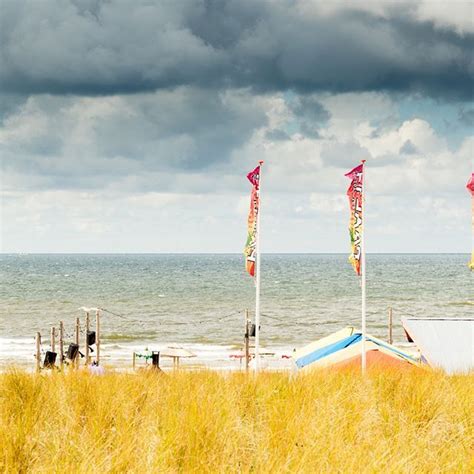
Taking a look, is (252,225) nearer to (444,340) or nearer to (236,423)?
(444,340)

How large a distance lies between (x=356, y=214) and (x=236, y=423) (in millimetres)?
10702

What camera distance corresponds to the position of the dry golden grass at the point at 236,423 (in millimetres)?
5496

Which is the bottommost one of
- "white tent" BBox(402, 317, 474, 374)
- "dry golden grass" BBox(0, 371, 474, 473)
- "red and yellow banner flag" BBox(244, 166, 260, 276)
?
"white tent" BBox(402, 317, 474, 374)

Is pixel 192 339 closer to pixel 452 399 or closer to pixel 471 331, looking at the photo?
pixel 471 331

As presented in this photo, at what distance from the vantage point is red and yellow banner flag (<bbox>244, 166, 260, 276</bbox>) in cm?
1804

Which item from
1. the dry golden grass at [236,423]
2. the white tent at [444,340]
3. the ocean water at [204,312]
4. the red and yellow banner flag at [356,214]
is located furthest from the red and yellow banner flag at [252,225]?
the dry golden grass at [236,423]

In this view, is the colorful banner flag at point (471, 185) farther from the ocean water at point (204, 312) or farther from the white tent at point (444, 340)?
the ocean water at point (204, 312)

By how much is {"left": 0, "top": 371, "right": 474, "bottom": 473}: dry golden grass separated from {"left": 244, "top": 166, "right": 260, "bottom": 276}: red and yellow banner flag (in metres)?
8.66

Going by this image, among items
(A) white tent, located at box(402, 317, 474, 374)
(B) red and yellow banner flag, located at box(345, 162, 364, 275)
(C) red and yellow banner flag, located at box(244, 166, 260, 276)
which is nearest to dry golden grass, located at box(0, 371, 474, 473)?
(B) red and yellow banner flag, located at box(345, 162, 364, 275)

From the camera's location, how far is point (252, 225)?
18.1 metres

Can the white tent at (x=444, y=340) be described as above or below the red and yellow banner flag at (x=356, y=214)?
below

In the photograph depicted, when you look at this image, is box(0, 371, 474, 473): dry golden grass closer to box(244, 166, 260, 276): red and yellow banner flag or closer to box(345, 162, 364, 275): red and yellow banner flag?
box(345, 162, 364, 275): red and yellow banner flag

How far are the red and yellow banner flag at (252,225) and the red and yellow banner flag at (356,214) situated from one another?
2.58 meters

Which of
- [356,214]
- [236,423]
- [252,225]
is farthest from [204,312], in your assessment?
[236,423]
